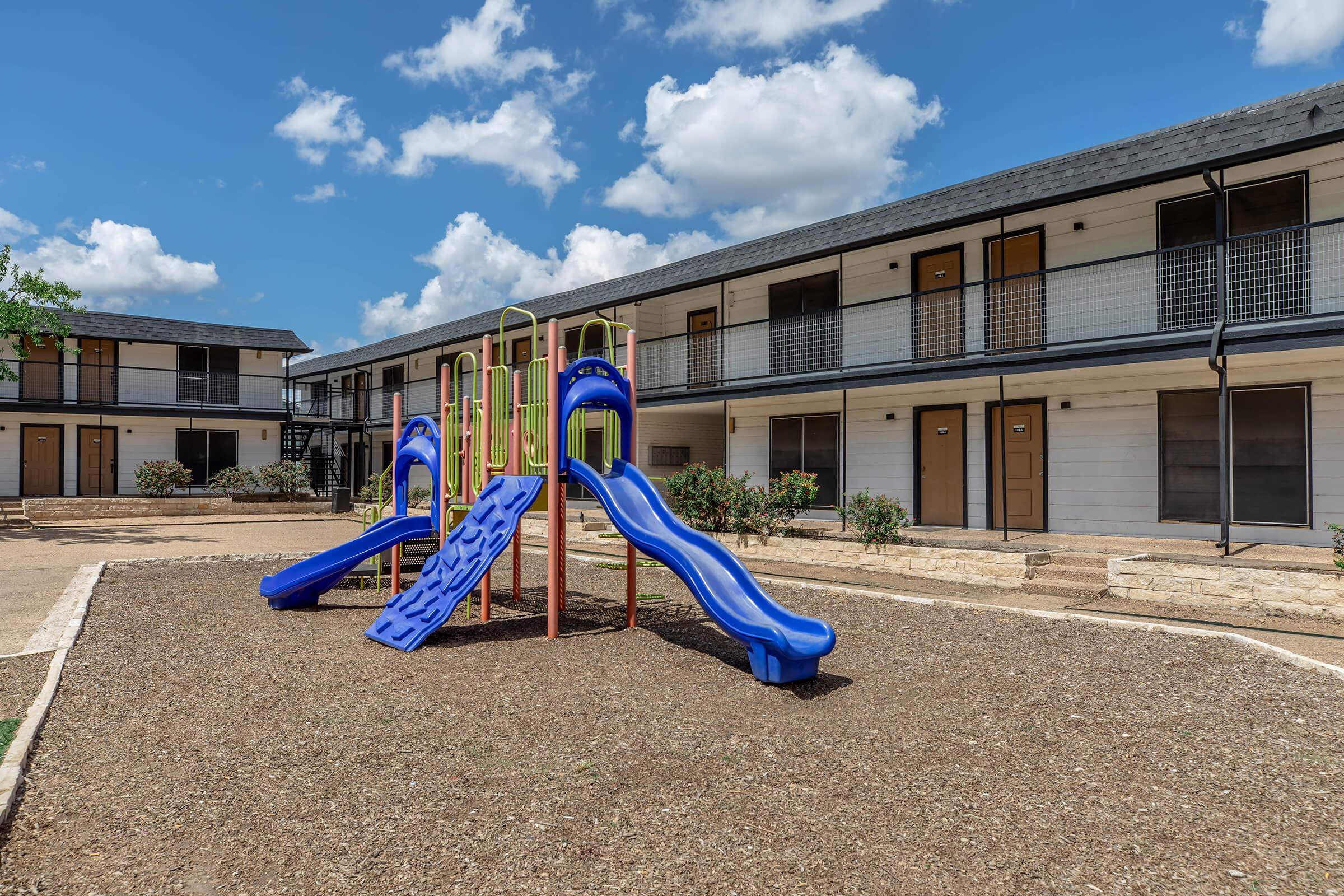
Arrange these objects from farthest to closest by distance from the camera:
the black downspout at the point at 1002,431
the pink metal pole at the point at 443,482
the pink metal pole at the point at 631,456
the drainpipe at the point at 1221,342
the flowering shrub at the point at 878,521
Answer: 1. the black downspout at the point at 1002,431
2. the flowering shrub at the point at 878,521
3. the drainpipe at the point at 1221,342
4. the pink metal pole at the point at 443,482
5. the pink metal pole at the point at 631,456

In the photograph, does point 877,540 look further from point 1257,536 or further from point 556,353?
point 556,353

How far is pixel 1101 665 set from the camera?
6.25 m

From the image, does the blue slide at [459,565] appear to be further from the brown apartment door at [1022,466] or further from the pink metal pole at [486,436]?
the brown apartment door at [1022,466]

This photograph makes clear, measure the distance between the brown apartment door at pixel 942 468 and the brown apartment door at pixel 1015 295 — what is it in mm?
1659

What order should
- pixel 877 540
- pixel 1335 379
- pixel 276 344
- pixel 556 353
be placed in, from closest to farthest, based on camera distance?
1. pixel 556 353
2. pixel 1335 379
3. pixel 877 540
4. pixel 276 344

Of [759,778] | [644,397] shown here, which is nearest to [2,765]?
[759,778]

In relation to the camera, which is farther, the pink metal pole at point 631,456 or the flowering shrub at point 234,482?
the flowering shrub at point 234,482

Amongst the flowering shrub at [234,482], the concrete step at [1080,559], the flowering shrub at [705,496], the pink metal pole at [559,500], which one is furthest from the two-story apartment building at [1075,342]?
the flowering shrub at [234,482]

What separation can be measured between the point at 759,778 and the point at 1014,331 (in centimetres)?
1183

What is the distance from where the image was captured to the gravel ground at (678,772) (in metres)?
3.11

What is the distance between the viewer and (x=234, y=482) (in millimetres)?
25125

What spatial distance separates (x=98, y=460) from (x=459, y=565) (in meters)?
24.4

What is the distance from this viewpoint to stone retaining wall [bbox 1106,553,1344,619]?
8094 mm

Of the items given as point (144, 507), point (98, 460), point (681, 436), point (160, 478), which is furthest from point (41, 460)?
point (681, 436)
